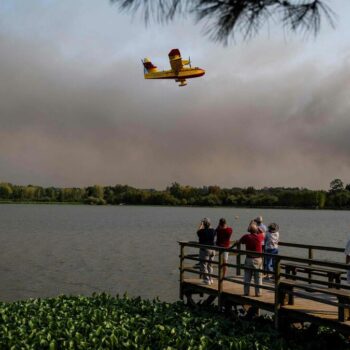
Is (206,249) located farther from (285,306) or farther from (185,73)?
(185,73)

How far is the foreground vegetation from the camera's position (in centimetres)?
1082

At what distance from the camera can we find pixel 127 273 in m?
30.4

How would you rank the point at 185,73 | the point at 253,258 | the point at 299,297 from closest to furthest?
the point at 299,297 < the point at 253,258 < the point at 185,73

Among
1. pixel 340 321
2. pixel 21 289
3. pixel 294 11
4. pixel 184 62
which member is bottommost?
pixel 21 289

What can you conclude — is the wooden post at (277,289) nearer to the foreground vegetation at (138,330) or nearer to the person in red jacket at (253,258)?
the foreground vegetation at (138,330)

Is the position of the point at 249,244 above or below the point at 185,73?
below

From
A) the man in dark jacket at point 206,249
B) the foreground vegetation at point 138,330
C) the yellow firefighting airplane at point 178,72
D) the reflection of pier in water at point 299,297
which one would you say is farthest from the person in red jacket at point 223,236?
the yellow firefighting airplane at point 178,72

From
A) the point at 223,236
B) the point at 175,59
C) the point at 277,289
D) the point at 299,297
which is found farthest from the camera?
the point at 175,59

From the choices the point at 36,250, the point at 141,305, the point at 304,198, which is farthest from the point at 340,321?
the point at 304,198

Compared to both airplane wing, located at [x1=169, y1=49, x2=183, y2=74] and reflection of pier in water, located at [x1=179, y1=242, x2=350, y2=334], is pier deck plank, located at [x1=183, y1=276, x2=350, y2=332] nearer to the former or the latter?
reflection of pier in water, located at [x1=179, y1=242, x2=350, y2=334]

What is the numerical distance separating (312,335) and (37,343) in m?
5.66

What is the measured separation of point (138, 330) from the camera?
37.9 feet

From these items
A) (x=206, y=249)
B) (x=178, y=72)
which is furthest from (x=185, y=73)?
(x=206, y=249)

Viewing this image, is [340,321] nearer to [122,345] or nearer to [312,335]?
[312,335]
